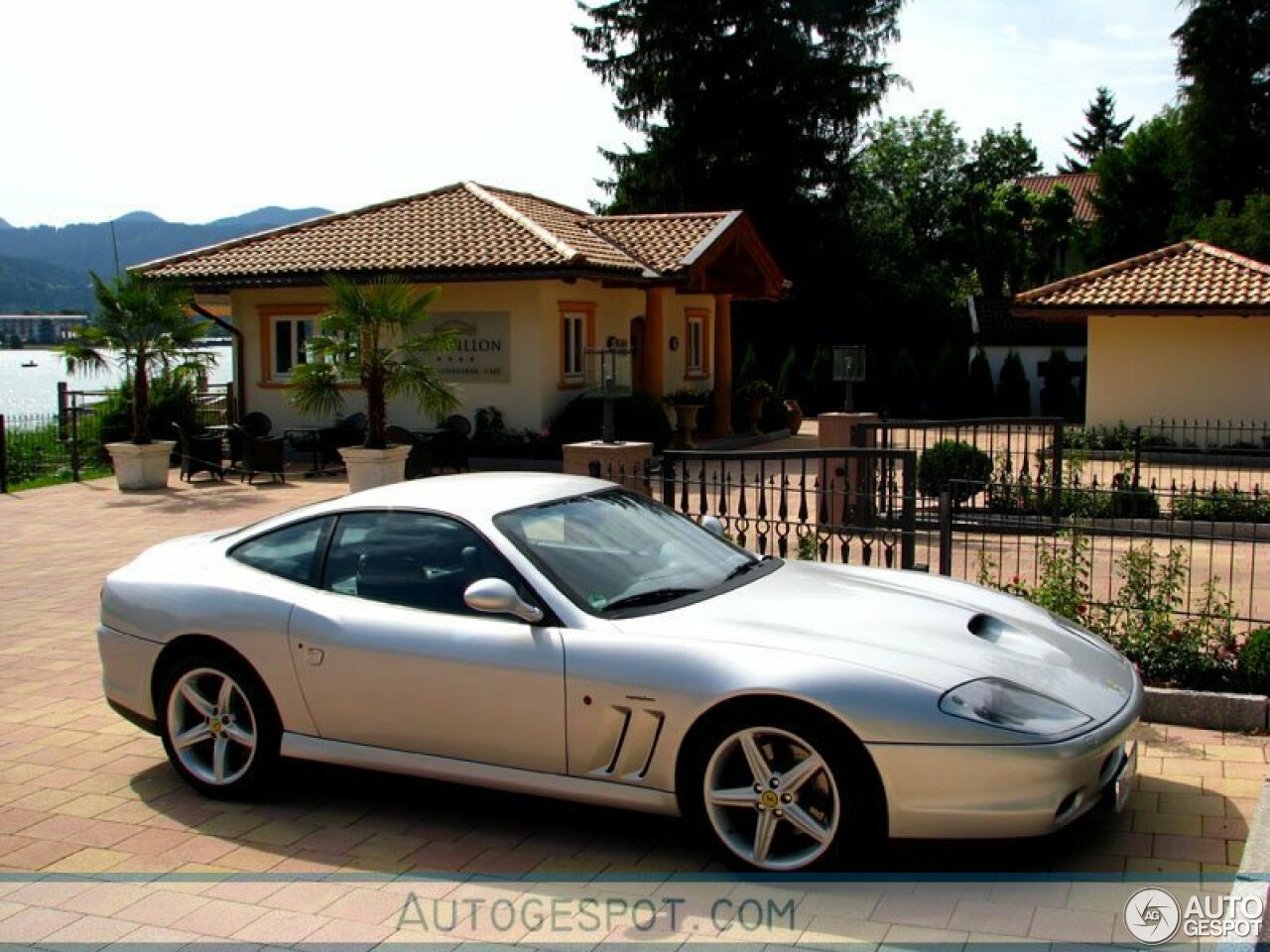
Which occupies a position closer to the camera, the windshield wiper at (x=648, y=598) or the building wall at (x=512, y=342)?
the windshield wiper at (x=648, y=598)

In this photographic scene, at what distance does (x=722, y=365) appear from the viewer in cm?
2858

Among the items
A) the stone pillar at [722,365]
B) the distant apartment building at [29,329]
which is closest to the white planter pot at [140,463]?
the stone pillar at [722,365]

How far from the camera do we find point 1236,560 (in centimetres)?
1220

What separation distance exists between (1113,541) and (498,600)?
26.4 ft

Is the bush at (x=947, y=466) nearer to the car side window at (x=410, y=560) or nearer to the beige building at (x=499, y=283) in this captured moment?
the beige building at (x=499, y=283)

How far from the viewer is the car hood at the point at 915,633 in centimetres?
463

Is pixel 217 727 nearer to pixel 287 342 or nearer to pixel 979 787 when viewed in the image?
pixel 979 787

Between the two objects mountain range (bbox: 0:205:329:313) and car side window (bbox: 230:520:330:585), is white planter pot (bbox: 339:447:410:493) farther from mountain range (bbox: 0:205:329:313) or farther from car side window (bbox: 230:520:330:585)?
mountain range (bbox: 0:205:329:313)

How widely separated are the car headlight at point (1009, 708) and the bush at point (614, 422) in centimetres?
1698

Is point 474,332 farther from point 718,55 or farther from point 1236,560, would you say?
point 718,55

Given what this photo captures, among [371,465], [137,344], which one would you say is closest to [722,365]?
[137,344]

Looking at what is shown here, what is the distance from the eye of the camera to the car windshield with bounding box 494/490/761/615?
5.19 m

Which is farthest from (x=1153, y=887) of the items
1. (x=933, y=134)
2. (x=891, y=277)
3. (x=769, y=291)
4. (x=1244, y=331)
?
(x=933, y=134)

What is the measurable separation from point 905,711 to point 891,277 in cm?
3737
